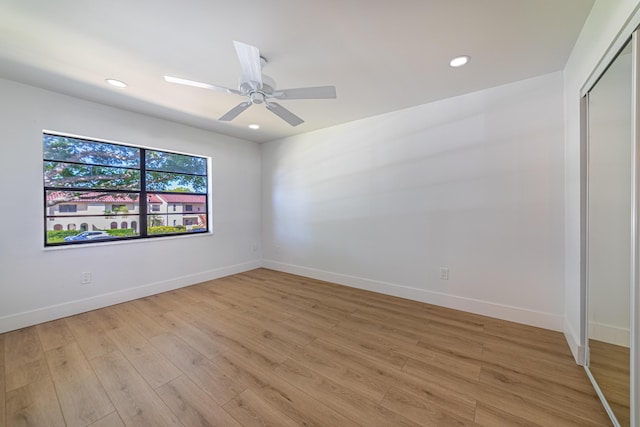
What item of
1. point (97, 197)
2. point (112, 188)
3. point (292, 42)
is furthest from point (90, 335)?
point (292, 42)

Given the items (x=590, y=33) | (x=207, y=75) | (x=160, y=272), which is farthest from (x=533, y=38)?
(x=160, y=272)

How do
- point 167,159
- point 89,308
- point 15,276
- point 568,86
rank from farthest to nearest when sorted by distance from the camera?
point 167,159, point 89,308, point 15,276, point 568,86

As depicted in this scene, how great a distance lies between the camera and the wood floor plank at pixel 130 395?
53.7 inches

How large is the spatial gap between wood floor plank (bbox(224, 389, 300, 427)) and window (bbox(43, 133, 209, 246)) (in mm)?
2895

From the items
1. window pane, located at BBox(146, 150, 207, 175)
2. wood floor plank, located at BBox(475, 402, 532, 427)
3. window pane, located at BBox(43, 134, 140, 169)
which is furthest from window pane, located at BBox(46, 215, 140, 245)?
wood floor plank, located at BBox(475, 402, 532, 427)

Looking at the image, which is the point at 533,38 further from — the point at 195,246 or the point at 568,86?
the point at 195,246

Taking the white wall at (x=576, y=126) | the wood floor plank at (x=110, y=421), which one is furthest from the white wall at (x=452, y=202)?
the wood floor plank at (x=110, y=421)

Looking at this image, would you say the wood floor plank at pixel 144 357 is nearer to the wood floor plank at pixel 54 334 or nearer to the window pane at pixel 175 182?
the wood floor plank at pixel 54 334

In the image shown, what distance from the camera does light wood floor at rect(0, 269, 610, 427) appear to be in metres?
1.39

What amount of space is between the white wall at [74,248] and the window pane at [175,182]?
0.82 ft

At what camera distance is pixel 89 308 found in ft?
9.24

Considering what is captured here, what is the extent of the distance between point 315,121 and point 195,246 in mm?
2778

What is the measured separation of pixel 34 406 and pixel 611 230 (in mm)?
3711

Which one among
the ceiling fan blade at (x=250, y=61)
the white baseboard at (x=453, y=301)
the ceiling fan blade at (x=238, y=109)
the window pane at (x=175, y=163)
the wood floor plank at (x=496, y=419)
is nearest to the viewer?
the wood floor plank at (x=496, y=419)
